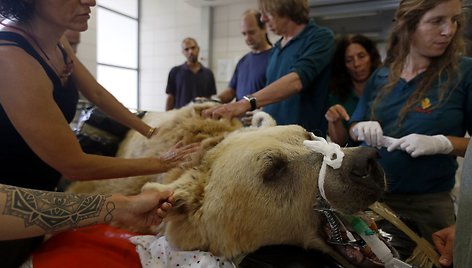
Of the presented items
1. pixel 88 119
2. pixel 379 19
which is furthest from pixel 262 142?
pixel 379 19

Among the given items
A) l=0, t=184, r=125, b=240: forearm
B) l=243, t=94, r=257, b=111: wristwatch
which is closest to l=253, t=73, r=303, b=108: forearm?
l=243, t=94, r=257, b=111: wristwatch

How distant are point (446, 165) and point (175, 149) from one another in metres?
1.20

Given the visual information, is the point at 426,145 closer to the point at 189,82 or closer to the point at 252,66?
the point at 252,66

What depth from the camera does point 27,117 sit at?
3.57 feet

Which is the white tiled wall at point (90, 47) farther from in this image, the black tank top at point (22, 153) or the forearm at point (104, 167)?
the forearm at point (104, 167)

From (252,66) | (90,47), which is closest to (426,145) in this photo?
(252,66)

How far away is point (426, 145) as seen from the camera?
143 centimetres

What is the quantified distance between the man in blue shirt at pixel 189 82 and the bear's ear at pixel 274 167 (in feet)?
13.5

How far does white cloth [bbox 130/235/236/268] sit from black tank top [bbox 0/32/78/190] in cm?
45

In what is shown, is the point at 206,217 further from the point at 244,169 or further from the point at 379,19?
the point at 379,19

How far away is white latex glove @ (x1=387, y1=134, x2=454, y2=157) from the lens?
56.5 inches

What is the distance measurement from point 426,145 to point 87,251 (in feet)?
4.20

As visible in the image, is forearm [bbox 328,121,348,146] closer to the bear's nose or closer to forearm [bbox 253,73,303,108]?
forearm [bbox 253,73,303,108]

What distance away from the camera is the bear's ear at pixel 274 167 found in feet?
3.80
